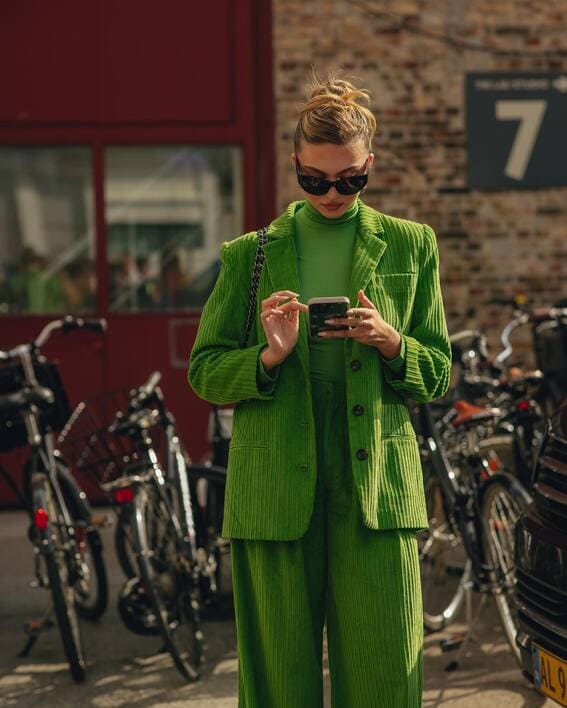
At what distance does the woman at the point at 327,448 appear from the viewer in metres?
3.37

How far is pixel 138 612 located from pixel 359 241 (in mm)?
2998

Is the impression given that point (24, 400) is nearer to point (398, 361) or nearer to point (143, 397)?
point (143, 397)

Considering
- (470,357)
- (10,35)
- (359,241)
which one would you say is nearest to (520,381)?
(470,357)

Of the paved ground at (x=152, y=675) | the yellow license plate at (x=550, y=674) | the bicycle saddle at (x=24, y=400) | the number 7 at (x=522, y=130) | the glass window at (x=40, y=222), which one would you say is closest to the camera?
the yellow license plate at (x=550, y=674)

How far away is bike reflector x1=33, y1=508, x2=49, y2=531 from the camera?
5729mm

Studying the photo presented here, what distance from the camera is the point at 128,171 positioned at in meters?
9.55

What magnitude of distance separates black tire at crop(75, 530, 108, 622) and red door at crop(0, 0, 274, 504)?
2777 millimetres

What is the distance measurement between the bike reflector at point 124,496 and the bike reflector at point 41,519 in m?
0.31

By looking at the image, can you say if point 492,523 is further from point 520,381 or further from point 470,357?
point 470,357

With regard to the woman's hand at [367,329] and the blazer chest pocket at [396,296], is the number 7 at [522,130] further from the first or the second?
the woman's hand at [367,329]

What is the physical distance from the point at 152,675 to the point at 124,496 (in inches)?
30.9

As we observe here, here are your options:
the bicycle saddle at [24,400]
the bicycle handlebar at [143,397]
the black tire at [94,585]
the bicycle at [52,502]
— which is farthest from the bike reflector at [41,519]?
the black tire at [94,585]

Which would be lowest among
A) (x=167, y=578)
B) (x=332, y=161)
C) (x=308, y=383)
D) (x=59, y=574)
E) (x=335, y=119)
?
(x=167, y=578)

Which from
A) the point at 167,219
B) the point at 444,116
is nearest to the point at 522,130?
the point at 444,116
